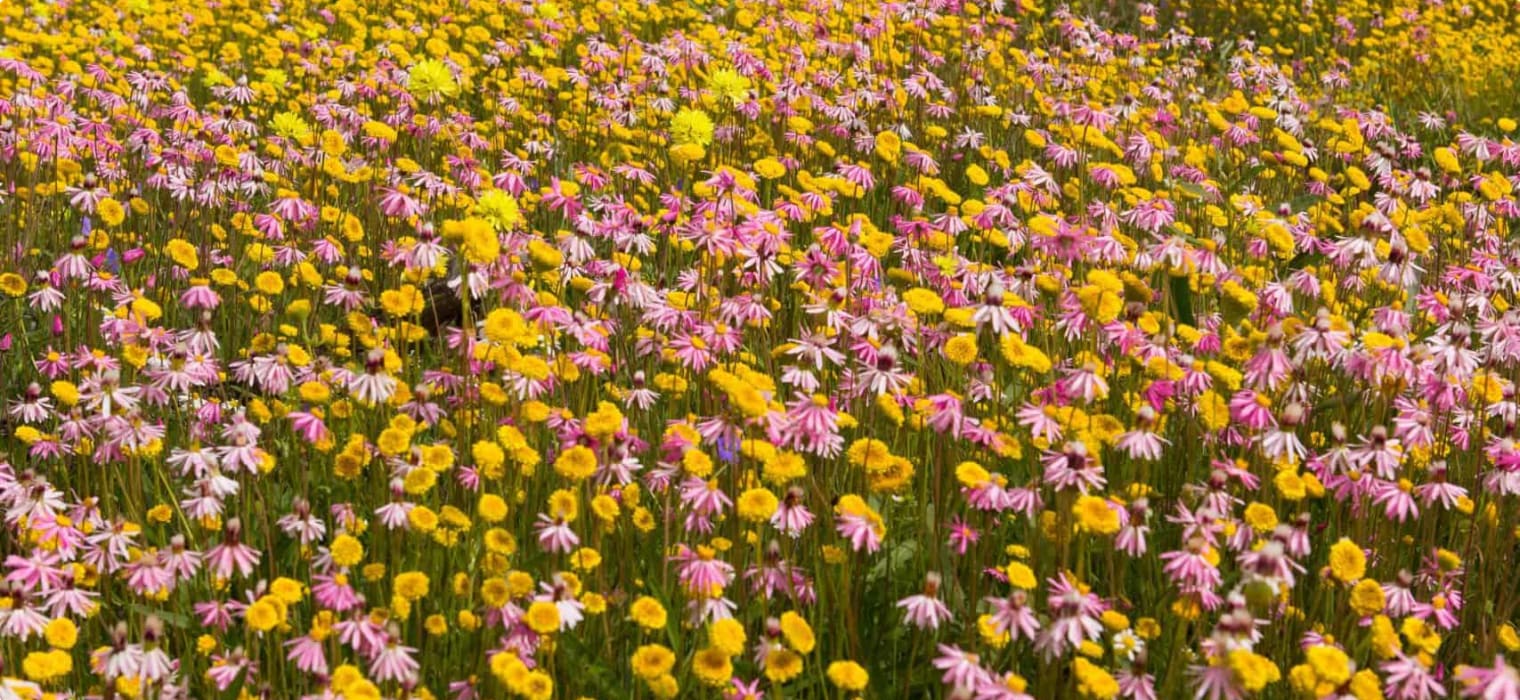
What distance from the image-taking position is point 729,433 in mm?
2416

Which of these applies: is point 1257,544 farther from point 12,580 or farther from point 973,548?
point 12,580

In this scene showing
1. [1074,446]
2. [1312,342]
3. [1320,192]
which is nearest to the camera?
[1074,446]

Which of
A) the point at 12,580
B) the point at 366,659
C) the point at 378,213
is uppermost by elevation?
the point at 12,580

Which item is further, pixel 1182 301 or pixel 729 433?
pixel 1182 301

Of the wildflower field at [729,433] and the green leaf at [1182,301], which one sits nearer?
the wildflower field at [729,433]

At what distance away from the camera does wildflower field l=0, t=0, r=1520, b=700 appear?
2152 millimetres

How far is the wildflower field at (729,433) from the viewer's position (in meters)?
2.15

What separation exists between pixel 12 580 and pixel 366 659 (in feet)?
1.78

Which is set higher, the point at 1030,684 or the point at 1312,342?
the point at 1312,342

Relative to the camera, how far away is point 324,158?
448 centimetres

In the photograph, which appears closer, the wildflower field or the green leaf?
the wildflower field

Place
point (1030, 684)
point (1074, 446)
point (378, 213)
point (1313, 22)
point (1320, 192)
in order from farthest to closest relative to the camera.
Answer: point (1313, 22) < point (1320, 192) < point (378, 213) < point (1030, 684) < point (1074, 446)

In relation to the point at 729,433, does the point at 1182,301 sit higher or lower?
lower

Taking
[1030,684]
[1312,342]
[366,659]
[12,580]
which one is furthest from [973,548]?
[12,580]
